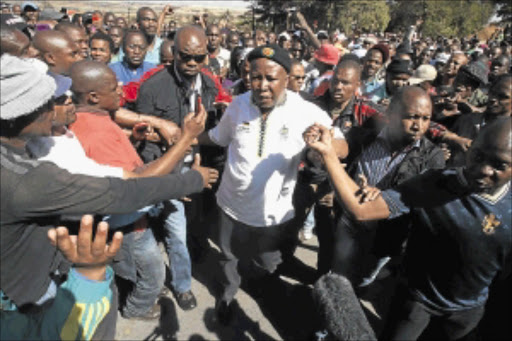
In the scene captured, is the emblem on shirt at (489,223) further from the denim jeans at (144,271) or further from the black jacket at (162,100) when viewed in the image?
the black jacket at (162,100)

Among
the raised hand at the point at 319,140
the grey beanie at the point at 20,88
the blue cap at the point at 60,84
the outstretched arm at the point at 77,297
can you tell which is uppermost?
the grey beanie at the point at 20,88

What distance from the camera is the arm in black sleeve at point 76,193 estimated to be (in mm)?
1229

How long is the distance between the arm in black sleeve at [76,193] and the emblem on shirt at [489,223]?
Answer: 151 cm

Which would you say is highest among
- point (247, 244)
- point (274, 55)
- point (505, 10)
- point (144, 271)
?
point (505, 10)

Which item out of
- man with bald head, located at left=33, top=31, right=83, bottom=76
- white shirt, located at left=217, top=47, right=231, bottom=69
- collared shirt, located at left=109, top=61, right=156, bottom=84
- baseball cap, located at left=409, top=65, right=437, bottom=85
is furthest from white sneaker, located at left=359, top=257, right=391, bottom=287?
white shirt, located at left=217, top=47, right=231, bottom=69

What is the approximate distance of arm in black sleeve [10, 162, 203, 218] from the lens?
4.03 ft

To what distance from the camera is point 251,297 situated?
328 cm

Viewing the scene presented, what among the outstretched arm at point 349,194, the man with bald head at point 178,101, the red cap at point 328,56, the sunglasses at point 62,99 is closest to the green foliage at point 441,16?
the red cap at point 328,56

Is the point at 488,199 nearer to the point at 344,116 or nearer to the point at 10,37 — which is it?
the point at 344,116

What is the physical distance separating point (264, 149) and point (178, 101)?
1.07m

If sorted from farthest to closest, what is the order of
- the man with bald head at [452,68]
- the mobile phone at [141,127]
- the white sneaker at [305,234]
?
1. the man with bald head at [452,68]
2. the white sneaker at [305,234]
3. the mobile phone at [141,127]

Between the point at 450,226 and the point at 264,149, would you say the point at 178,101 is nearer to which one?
the point at 264,149

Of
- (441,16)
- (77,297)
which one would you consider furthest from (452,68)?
(441,16)

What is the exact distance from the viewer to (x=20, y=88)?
1.32m
